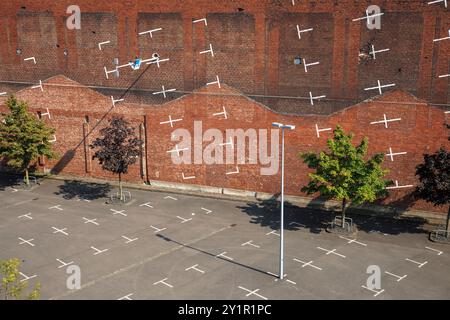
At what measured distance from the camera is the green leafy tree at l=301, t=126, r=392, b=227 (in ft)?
96.0

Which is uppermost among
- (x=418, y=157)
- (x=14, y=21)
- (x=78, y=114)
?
(x=14, y=21)

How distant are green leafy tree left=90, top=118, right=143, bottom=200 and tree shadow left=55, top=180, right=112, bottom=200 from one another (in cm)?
304

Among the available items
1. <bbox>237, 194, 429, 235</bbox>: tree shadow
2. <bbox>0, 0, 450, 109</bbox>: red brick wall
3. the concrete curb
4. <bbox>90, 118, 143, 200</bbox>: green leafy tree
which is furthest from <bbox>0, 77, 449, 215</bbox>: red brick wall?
<bbox>90, 118, 143, 200</bbox>: green leafy tree

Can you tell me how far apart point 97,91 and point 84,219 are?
1017 centimetres

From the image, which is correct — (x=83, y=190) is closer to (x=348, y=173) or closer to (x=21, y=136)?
(x=21, y=136)

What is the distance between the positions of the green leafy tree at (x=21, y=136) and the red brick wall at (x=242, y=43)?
3678 mm

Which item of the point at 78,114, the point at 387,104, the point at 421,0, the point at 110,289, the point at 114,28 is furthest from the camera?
the point at 78,114

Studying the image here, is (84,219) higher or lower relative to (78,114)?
lower

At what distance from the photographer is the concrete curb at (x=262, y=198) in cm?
3266

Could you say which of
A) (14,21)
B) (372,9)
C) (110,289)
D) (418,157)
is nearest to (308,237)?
(418,157)

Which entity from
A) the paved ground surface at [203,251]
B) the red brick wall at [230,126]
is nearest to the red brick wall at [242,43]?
the red brick wall at [230,126]

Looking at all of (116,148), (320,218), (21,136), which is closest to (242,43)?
(116,148)

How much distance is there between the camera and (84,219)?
32938 millimetres

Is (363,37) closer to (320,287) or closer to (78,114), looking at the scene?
(320,287)
